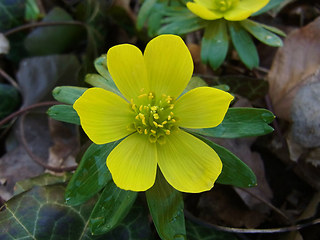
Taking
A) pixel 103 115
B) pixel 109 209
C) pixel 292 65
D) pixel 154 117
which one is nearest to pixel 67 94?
pixel 103 115

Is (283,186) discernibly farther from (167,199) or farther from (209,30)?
(209,30)

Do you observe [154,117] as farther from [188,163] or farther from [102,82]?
[102,82]

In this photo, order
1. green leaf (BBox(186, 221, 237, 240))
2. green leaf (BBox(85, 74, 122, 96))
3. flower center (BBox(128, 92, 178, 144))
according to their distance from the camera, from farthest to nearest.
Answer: green leaf (BBox(186, 221, 237, 240)) < green leaf (BBox(85, 74, 122, 96)) < flower center (BBox(128, 92, 178, 144))

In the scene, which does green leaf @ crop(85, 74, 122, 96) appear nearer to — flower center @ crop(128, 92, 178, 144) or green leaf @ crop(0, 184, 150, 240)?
flower center @ crop(128, 92, 178, 144)

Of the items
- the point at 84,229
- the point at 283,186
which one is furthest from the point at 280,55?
the point at 84,229

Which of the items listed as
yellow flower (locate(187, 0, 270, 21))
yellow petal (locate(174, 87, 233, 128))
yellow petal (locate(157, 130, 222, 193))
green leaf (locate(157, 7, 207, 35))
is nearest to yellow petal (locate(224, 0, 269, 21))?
yellow flower (locate(187, 0, 270, 21))

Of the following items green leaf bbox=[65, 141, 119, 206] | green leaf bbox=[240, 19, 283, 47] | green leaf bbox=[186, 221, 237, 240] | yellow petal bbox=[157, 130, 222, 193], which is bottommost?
green leaf bbox=[186, 221, 237, 240]
